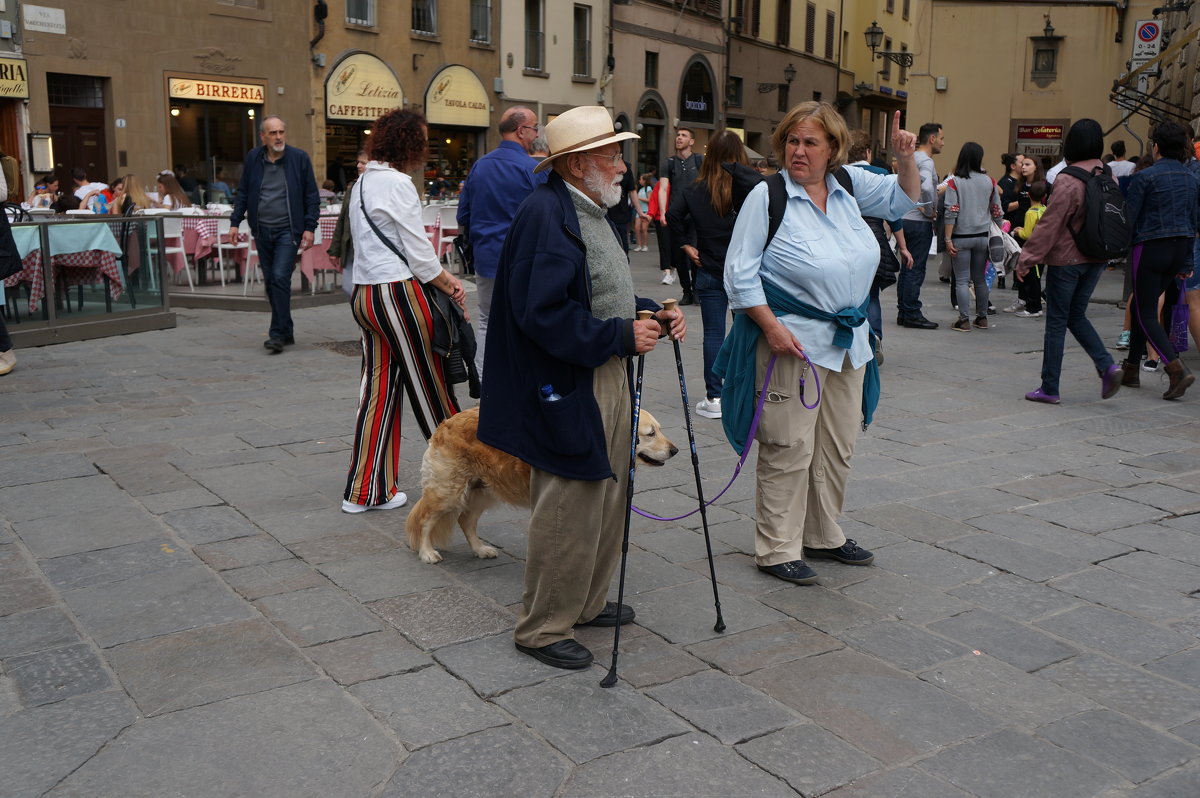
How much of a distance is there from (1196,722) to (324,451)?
4.59 metres

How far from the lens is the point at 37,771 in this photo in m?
3.04

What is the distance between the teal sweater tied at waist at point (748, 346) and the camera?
442cm

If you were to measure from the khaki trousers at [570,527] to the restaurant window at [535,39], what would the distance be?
91.6ft

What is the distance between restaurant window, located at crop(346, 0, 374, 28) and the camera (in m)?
25.4

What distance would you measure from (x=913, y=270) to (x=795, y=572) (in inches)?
308

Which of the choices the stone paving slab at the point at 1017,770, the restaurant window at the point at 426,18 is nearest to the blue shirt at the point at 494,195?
the stone paving slab at the point at 1017,770

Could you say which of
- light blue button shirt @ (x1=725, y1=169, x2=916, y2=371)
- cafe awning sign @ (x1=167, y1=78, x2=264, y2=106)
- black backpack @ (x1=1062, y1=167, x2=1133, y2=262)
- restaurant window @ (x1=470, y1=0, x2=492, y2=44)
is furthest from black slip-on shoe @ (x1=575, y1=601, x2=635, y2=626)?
restaurant window @ (x1=470, y1=0, x2=492, y2=44)

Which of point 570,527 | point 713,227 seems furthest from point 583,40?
point 570,527

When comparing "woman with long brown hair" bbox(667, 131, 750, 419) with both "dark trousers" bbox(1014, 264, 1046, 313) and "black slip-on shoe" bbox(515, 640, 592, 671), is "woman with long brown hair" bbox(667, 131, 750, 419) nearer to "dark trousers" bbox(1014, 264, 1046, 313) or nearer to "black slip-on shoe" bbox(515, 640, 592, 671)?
"black slip-on shoe" bbox(515, 640, 592, 671)

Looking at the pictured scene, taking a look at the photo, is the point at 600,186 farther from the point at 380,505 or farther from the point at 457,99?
the point at 457,99

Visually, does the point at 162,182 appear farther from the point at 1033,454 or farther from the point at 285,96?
the point at 1033,454

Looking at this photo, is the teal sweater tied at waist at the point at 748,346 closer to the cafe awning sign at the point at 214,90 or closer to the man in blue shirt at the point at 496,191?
the man in blue shirt at the point at 496,191

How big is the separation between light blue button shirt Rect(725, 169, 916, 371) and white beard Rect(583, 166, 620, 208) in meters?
0.86

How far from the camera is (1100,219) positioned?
7.61 metres
